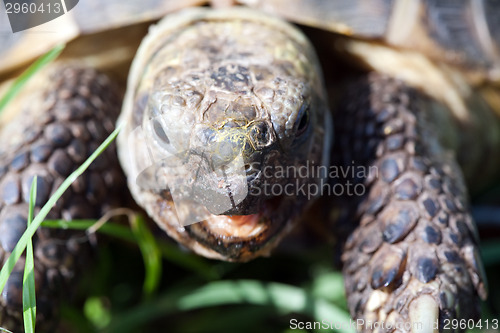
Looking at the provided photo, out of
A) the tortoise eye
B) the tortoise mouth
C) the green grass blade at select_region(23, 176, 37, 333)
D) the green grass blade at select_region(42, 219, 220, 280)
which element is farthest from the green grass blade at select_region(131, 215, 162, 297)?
the tortoise eye

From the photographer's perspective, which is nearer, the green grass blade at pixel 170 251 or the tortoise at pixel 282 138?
the tortoise at pixel 282 138

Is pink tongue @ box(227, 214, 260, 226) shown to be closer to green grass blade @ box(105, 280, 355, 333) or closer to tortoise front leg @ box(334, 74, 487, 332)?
tortoise front leg @ box(334, 74, 487, 332)

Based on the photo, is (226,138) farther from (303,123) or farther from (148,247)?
(148,247)

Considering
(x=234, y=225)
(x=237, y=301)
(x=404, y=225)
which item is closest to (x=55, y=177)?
(x=234, y=225)

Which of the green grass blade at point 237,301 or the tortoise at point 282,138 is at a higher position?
the tortoise at point 282,138

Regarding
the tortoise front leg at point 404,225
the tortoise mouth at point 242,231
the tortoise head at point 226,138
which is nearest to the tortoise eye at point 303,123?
the tortoise head at point 226,138

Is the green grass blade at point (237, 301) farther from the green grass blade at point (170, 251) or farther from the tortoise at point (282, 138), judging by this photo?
the tortoise at point (282, 138)

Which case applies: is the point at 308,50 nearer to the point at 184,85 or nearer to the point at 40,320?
the point at 184,85
